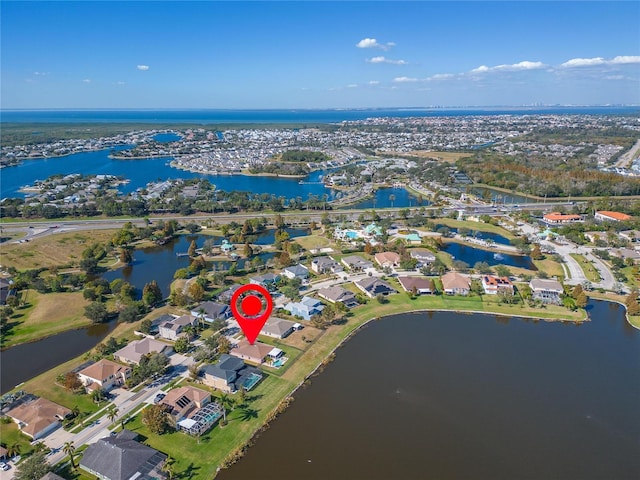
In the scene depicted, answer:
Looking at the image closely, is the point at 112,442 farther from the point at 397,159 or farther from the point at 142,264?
the point at 397,159

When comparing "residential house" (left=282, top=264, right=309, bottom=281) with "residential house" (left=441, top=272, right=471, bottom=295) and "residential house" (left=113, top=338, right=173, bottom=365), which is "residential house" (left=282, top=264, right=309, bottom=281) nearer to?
"residential house" (left=441, top=272, right=471, bottom=295)

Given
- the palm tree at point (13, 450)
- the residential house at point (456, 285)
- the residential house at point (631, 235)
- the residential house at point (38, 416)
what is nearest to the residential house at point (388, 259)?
the residential house at point (456, 285)

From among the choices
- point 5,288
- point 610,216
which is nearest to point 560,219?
point 610,216

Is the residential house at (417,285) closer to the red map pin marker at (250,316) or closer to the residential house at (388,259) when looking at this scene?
the residential house at (388,259)

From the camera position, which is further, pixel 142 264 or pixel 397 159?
pixel 397 159

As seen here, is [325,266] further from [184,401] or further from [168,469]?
[168,469]

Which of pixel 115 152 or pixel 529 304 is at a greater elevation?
pixel 115 152

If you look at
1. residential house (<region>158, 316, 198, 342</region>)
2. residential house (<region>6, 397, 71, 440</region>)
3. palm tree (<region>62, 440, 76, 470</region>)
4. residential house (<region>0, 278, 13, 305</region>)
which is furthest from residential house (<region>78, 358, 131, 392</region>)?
residential house (<region>0, 278, 13, 305</region>)

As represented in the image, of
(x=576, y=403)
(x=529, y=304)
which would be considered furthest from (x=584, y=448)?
(x=529, y=304)

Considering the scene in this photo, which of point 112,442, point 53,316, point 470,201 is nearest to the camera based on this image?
point 112,442
